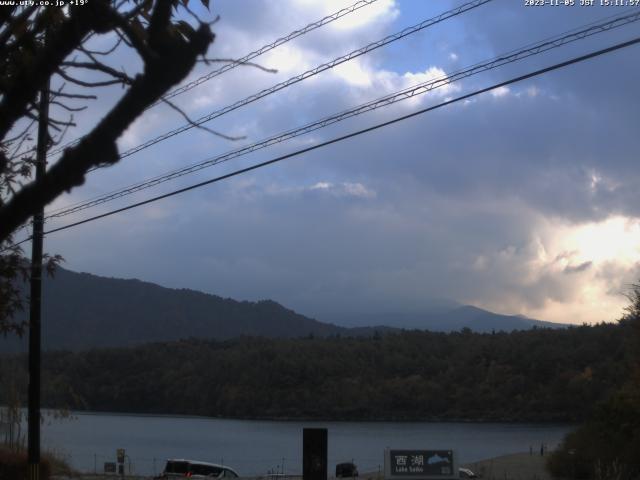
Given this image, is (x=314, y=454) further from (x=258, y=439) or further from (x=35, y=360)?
(x=258, y=439)

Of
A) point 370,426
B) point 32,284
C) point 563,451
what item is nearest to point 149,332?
point 370,426

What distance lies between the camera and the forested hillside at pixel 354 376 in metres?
68.9

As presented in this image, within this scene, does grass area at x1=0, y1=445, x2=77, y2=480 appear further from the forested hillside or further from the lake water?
the forested hillside

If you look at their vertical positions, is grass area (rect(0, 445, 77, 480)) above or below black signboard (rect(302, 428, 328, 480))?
below

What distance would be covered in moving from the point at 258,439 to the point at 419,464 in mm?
49877

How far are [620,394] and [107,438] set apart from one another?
42.6m

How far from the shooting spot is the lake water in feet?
163

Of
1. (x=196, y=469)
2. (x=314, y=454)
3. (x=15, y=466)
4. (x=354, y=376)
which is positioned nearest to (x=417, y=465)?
(x=314, y=454)

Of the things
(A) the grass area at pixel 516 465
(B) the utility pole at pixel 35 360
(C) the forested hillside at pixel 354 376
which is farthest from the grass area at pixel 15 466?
(C) the forested hillside at pixel 354 376

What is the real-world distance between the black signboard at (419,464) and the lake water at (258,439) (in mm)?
27191

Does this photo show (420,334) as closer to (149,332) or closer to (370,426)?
(370,426)

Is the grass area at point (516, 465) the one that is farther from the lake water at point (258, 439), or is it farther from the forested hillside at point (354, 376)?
the forested hillside at point (354, 376)

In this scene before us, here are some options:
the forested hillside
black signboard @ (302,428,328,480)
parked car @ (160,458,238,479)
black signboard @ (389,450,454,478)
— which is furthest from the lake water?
black signboard @ (302,428,328,480)

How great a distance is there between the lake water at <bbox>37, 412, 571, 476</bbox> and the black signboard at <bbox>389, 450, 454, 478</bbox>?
1071 inches
